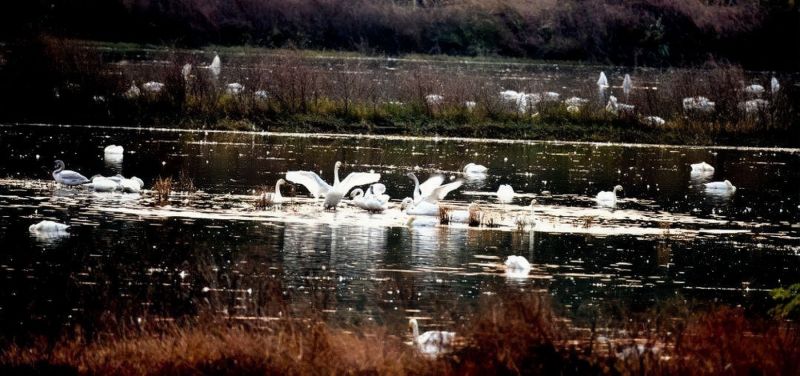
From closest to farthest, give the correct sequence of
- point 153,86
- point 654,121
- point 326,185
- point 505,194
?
1. point 326,185
2. point 505,194
3. point 153,86
4. point 654,121

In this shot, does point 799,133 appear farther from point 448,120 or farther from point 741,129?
point 448,120

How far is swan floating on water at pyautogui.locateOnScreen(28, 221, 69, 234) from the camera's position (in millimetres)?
18469

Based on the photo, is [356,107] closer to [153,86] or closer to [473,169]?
[153,86]

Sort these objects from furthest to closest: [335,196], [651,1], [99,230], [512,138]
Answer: [651,1], [512,138], [335,196], [99,230]

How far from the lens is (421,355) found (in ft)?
34.8

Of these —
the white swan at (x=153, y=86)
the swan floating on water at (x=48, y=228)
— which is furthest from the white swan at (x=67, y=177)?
the white swan at (x=153, y=86)

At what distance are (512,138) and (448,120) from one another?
1.76m

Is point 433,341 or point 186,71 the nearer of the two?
point 433,341

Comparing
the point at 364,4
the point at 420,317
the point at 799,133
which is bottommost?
the point at 420,317

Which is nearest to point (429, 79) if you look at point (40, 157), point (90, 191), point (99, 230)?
point (40, 157)

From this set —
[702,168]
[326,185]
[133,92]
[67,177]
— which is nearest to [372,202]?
[326,185]

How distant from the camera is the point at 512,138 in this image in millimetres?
36844

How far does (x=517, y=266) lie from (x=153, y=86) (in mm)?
21012

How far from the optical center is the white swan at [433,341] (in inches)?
418
